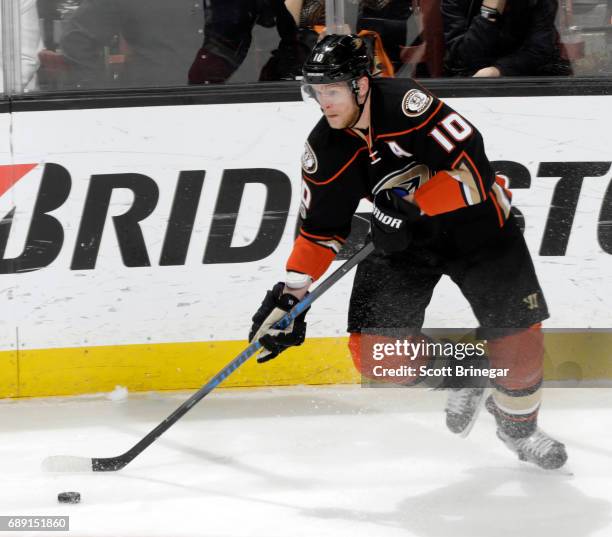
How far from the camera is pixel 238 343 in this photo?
11.8 feet

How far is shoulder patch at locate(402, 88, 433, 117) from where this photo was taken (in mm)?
2602

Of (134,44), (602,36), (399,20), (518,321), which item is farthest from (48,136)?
(602,36)

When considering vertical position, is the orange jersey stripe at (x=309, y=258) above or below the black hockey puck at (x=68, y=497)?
above

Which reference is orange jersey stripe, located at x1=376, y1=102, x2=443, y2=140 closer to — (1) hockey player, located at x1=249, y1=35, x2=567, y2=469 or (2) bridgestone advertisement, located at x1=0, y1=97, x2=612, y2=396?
(1) hockey player, located at x1=249, y1=35, x2=567, y2=469

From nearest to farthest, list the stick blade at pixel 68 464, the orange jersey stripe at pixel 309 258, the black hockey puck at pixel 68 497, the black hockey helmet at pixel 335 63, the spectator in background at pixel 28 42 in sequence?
the black hockey helmet at pixel 335 63 → the black hockey puck at pixel 68 497 → the orange jersey stripe at pixel 309 258 → the stick blade at pixel 68 464 → the spectator in background at pixel 28 42

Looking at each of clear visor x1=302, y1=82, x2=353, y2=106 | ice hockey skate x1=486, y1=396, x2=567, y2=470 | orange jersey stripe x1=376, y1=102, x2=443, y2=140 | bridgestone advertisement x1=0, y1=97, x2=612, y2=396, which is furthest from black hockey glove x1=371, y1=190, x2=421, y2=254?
bridgestone advertisement x1=0, y1=97, x2=612, y2=396

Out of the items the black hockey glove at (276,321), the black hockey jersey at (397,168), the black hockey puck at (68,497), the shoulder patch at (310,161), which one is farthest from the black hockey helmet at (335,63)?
the black hockey puck at (68,497)

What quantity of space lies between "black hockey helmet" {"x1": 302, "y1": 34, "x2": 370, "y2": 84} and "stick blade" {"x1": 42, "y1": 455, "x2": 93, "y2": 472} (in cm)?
126

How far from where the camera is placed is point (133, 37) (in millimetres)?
3465

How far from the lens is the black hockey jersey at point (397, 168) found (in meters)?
2.60

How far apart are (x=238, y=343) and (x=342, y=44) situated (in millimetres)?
1342

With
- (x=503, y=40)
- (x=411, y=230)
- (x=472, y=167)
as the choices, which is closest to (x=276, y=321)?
(x=411, y=230)

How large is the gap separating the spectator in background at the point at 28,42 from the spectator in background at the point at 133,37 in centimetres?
10

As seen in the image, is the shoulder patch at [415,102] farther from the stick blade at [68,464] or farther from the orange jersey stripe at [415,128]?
the stick blade at [68,464]
